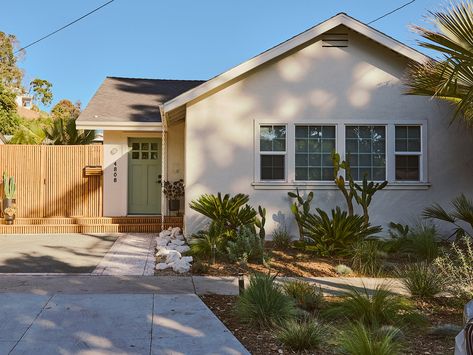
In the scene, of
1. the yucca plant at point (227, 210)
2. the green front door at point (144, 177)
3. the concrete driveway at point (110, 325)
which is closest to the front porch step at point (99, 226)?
the green front door at point (144, 177)

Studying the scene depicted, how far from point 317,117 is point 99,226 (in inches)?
247

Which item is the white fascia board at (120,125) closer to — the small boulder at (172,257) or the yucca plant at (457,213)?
the small boulder at (172,257)

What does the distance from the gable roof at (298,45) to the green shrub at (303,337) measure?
6783 mm

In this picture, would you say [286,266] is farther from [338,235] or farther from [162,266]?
[162,266]

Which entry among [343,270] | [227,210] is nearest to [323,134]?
[227,210]

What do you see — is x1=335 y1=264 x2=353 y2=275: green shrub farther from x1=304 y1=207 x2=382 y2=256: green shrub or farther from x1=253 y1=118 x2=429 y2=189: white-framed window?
x1=253 y1=118 x2=429 y2=189: white-framed window

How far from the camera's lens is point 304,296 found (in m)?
5.75

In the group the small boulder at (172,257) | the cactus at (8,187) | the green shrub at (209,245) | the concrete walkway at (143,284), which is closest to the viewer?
the concrete walkway at (143,284)

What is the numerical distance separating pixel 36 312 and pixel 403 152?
28.2 ft

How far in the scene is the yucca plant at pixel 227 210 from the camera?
381 inches

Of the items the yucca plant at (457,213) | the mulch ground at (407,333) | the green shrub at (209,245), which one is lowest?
the mulch ground at (407,333)

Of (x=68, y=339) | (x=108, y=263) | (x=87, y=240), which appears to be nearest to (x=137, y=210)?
(x=87, y=240)

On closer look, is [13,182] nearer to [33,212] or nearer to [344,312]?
[33,212]

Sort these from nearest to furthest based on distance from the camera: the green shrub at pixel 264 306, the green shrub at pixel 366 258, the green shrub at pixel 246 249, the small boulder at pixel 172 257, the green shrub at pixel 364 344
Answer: the green shrub at pixel 364 344 → the green shrub at pixel 264 306 → the green shrub at pixel 366 258 → the small boulder at pixel 172 257 → the green shrub at pixel 246 249
